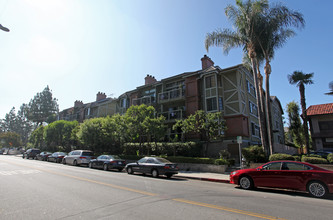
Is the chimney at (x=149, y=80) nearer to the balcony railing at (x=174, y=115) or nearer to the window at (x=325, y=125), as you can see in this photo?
the balcony railing at (x=174, y=115)

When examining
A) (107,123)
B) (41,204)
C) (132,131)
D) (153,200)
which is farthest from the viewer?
(107,123)

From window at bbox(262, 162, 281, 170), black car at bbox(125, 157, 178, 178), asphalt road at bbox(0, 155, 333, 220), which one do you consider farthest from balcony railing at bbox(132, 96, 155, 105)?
asphalt road at bbox(0, 155, 333, 220)

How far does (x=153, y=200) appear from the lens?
20.0ft

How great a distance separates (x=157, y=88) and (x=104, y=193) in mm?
22481

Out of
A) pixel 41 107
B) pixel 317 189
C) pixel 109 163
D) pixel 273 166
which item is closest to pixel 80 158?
pixel 109 163

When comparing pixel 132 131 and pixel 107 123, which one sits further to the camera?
pixel 107 123

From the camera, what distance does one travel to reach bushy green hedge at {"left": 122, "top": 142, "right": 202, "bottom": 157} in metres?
19.0

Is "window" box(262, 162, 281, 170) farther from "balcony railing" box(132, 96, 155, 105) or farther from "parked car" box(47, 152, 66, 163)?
"parked car" box(47, 152, 66, 163)

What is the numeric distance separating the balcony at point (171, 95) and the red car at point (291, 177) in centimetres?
1654

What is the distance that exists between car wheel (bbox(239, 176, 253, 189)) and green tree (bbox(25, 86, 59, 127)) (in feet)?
196

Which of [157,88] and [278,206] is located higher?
[157,88]

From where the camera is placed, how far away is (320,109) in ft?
93.9

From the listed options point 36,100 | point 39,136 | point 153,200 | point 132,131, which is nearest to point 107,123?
point 132,131

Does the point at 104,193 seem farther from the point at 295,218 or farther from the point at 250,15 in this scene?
the point at 250,15
